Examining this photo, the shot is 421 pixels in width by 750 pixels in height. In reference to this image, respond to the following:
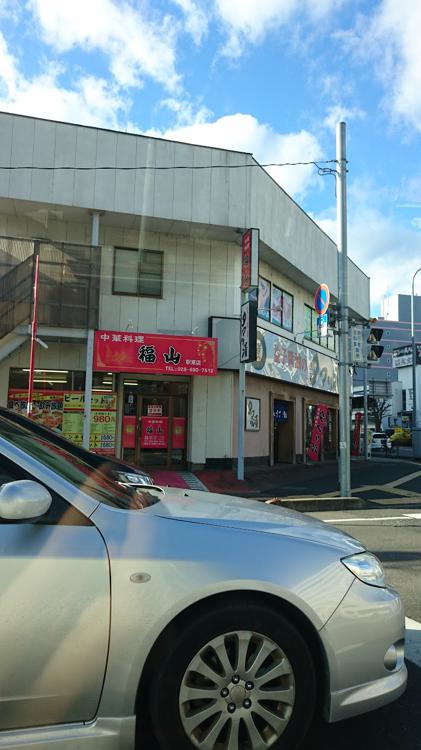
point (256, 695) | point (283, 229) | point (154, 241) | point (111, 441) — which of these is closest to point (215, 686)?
point (256, 695)

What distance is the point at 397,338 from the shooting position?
326 feet

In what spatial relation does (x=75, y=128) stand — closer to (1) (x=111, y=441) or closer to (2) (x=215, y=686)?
(1) (x=111, y=441)

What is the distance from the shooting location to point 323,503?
36.3 ft

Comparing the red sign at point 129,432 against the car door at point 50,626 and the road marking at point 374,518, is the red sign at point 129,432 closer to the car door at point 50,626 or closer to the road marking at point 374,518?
the road marking at point 374,518

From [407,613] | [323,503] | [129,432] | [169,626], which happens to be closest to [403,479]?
[323,503]

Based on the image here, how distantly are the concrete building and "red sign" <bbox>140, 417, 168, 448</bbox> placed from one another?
0.10 feet

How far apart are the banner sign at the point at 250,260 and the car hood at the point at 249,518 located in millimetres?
11429

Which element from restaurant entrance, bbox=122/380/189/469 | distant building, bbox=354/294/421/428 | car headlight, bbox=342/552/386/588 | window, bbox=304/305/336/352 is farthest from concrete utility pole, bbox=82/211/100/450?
distant building, bbox=354/294/421/428

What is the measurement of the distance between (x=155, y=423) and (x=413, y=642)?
1245 cm

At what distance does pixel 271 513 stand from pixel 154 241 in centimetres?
1411

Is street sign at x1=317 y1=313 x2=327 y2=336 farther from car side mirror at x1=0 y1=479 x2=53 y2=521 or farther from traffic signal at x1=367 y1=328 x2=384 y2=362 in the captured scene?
car side mirror at x1=0 y1=479 x2=53 y2=521

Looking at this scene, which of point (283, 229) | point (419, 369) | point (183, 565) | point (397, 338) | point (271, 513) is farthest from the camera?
point (397, 338)

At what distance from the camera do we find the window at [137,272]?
15.7m

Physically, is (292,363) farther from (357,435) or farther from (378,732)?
(378,732)
